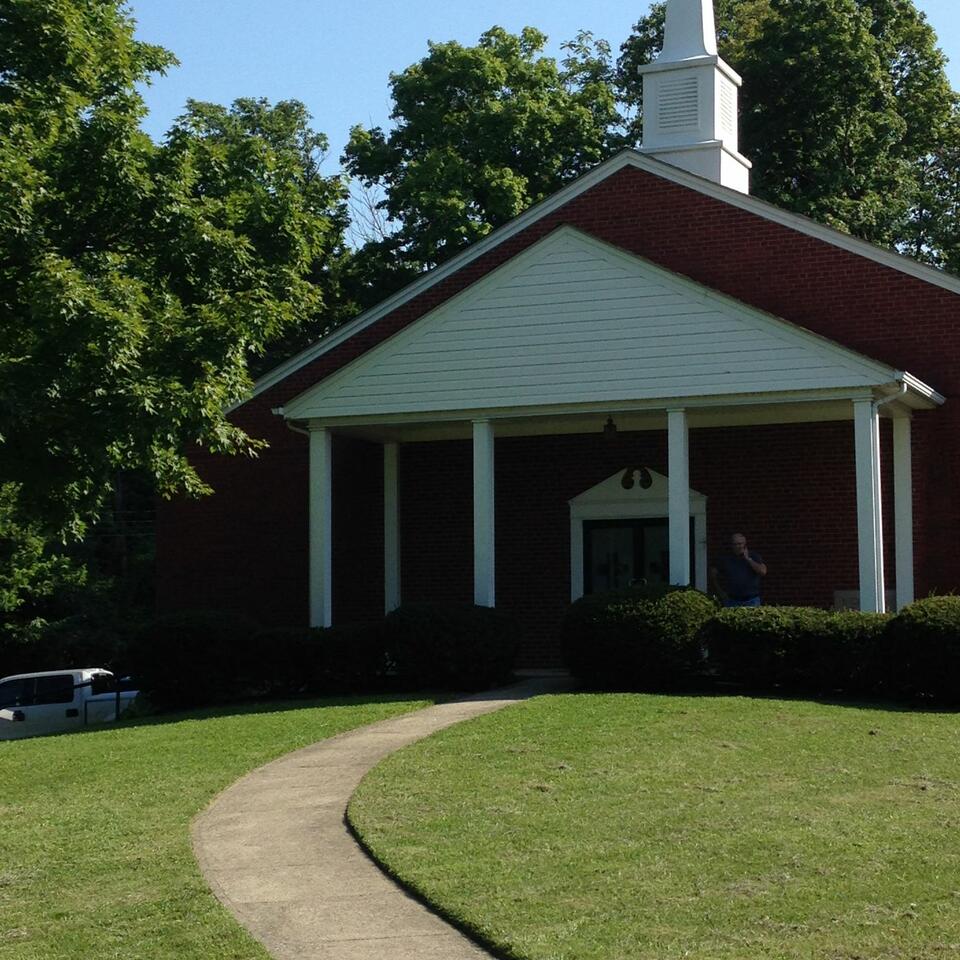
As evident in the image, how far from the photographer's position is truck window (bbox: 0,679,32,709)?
26.7 metres

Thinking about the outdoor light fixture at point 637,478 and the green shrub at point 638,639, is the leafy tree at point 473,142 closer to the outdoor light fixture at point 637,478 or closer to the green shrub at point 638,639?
the outdoor light fixture at point 637,478

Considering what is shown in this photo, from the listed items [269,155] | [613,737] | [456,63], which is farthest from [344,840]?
[456,63]

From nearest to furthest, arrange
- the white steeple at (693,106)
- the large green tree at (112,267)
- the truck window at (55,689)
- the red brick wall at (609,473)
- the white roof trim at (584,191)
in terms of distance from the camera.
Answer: the large green tree at (112,267), the red brick wall at (609,473), the white roof trim at (584,191), the white steeple at (693,106), the truck window at (55,689)

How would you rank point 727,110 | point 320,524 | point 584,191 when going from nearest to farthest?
point 320,524 → point 584,191 → point 727,110

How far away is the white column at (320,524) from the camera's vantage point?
64.7 feet

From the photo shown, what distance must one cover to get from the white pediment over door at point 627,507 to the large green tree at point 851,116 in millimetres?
16402

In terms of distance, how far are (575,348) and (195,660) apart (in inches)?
243

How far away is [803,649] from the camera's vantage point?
1641 cm

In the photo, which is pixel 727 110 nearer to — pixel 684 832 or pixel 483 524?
pixel 483 524

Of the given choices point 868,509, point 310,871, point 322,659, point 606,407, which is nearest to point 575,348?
point 606,407

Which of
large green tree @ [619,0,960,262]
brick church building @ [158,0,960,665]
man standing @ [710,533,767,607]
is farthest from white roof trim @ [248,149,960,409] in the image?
large green tree @ [619,0,960,262]

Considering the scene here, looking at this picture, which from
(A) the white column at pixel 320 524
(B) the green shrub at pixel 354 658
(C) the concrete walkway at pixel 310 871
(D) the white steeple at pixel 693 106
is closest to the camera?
(C) the concrete walkway at pixel 310 871

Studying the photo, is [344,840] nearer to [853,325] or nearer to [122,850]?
[122,850]

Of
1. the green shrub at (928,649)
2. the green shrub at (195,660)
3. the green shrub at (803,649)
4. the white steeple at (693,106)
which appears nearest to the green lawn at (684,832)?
the green shrub at (928,649)
